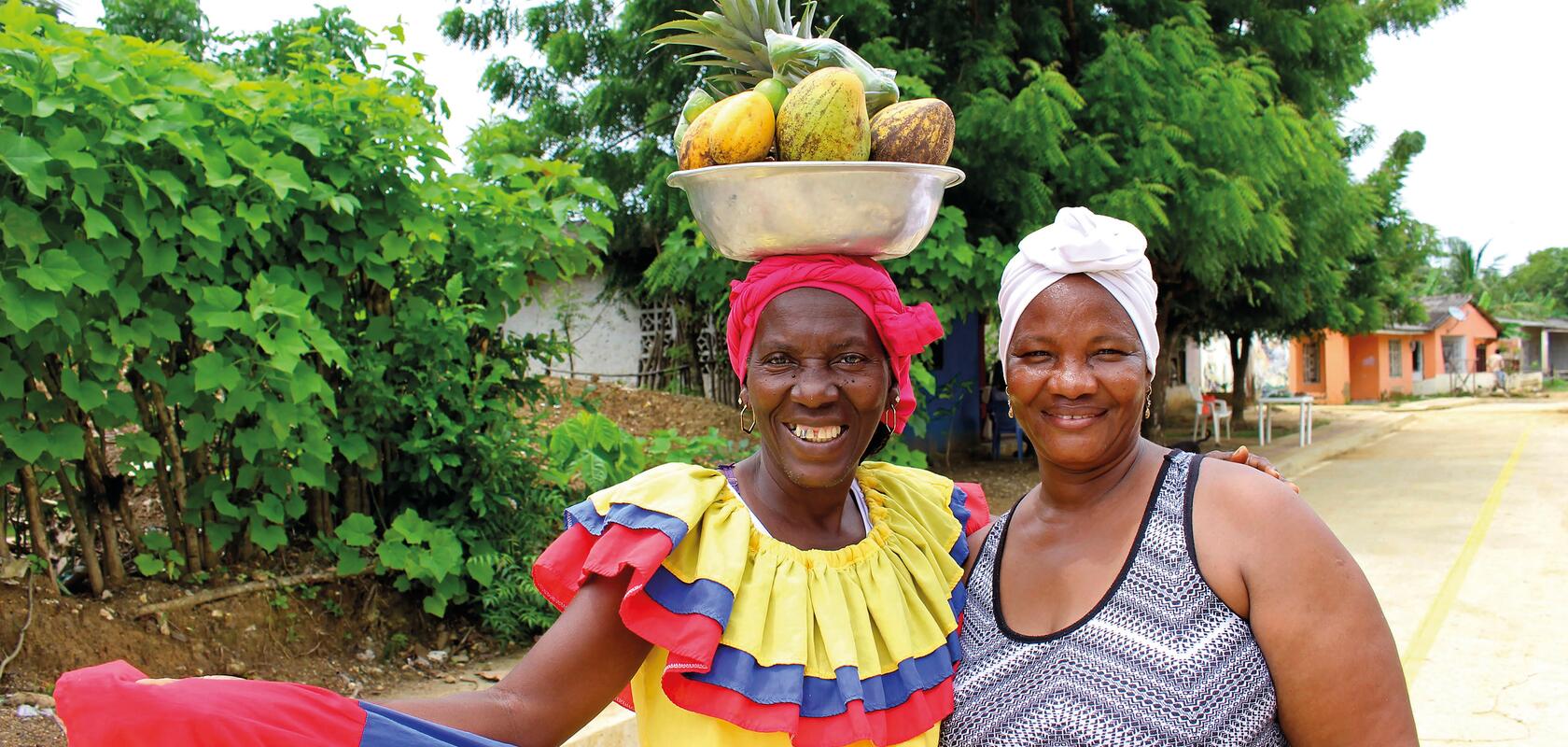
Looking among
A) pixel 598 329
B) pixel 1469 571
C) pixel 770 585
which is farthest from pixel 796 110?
pixel 598 329

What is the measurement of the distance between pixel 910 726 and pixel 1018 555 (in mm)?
398

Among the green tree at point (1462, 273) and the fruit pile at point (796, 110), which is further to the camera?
the green tree at point (1462, 273)

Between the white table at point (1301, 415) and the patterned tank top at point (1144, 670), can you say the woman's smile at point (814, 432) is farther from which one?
the white table at point (1301, 415)

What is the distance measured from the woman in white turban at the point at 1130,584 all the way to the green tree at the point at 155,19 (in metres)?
14.3

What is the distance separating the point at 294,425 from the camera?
3.74 m

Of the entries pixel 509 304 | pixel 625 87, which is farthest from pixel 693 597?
pixel 625 87

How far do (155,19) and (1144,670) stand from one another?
16.1 m

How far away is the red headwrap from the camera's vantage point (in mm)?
1934

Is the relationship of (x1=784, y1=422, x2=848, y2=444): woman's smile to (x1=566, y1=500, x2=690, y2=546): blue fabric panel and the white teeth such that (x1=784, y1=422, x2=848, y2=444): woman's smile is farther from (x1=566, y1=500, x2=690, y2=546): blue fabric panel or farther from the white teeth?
(x1=566, y1=500, x2=690, y2=546): blue fabric panel

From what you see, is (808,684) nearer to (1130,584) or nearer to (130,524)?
(1130,584)

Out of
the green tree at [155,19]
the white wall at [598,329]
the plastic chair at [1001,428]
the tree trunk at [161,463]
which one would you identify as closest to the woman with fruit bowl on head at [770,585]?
the tree trunk at [161,463]

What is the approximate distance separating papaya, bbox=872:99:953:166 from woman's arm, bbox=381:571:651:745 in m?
0.89

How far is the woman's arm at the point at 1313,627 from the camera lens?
158 centimetres

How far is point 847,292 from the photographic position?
194cm
